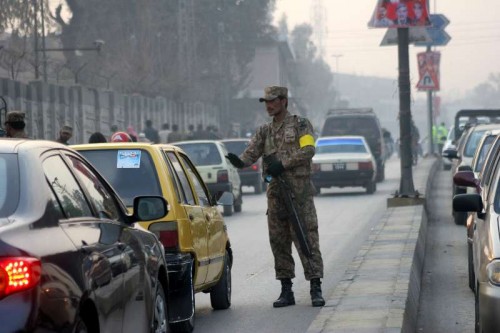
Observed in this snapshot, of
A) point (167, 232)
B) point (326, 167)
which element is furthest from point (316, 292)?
point (326, 167)

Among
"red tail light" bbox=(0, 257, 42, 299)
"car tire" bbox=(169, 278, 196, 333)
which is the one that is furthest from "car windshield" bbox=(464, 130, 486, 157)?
"red tail light" bbox=(0, 257, 42, 299)

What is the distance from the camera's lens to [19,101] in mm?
34094

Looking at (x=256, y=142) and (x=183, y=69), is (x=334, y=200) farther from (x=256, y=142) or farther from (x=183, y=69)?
(x=183, y=69)

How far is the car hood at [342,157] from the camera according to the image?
33.7 meters

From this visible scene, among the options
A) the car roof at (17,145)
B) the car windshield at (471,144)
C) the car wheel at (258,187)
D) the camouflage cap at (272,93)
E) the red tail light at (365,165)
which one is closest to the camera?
the car roof at (17,145)

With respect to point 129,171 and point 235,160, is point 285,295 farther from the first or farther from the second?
point 129,171

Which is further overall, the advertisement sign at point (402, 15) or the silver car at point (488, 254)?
the advertisement sign at point (402, 15)

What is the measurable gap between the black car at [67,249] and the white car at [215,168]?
19328mm

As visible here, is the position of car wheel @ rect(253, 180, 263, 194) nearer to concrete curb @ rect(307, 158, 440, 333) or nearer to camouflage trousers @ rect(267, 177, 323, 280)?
concrete curb @ rect(307, 158, 440, 333)

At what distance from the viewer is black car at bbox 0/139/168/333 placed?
5.19m

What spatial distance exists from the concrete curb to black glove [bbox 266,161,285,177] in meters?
1.06

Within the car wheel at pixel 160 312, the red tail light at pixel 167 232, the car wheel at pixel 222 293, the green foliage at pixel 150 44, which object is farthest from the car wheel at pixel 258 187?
the car wheel at pixel 160 312

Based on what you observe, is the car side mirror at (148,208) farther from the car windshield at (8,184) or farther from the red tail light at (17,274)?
the red tail light at (17,274)

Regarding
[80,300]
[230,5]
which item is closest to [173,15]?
[230,5]
